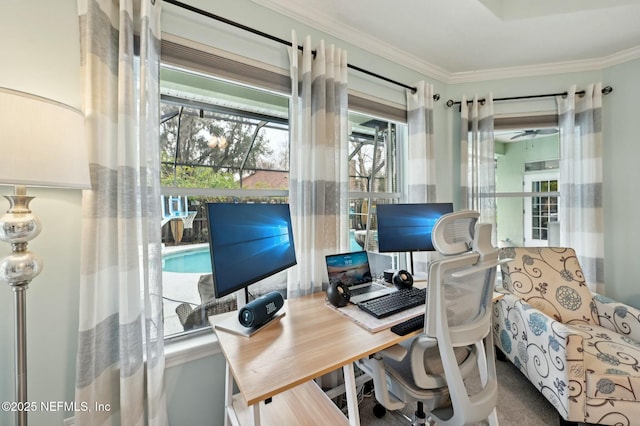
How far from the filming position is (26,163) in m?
0.71

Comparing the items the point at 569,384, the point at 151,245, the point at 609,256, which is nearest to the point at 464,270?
the point at 569,384

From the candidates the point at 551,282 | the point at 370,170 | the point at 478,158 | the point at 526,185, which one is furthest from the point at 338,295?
the point at 526,185

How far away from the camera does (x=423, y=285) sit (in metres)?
1.67

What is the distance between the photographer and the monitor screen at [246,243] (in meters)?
1.00

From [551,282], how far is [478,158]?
1216 millimetres

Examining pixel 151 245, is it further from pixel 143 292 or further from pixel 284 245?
pixel 284 245

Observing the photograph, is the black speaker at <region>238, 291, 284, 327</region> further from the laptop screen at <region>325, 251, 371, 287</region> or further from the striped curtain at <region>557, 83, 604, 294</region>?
the striped curtain at <region>557, 83, 604, 294</region>

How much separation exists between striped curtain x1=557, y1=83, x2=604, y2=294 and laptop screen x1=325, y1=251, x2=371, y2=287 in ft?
7.14

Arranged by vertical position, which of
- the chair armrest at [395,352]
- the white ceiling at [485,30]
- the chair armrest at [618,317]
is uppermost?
the white ceiling at [485,30]

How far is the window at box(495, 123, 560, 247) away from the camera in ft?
8.65

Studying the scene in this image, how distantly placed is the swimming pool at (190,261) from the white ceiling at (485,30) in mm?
1578

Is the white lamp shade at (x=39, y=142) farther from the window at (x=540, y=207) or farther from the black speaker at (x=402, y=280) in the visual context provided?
the window at (x=540, y=207)

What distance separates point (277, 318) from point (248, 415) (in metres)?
0.45

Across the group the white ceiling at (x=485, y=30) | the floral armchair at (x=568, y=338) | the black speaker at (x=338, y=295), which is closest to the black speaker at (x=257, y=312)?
the black speaker at (x=338, y=295)
